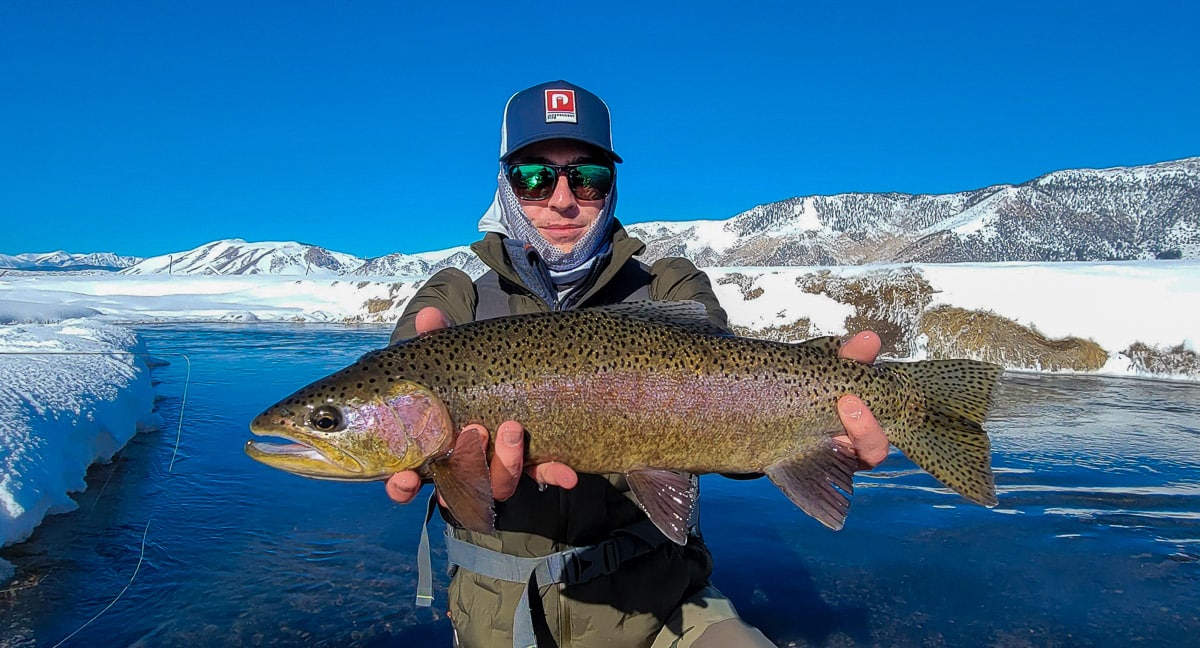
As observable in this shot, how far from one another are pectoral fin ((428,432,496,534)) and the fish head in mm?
75

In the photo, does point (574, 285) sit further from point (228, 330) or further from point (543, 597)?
point (228, 330)

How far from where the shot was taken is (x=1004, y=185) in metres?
159

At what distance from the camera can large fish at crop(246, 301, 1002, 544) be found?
2.54 meters

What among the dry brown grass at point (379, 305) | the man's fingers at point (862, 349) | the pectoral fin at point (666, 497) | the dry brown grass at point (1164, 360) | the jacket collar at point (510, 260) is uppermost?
the dry brown grass at point (379, 305)

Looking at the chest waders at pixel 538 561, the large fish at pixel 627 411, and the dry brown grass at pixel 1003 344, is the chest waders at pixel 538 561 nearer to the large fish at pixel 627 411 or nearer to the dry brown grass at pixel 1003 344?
the large fish at pixel 627 411

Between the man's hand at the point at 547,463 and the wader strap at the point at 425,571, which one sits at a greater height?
the man's hand at the point at 547,463

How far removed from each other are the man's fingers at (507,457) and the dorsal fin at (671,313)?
690 millimetres

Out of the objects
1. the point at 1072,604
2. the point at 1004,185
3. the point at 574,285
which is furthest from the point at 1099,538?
the point at 1004,185

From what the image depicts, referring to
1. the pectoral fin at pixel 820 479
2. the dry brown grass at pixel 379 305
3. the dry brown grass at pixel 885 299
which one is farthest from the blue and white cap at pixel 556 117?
the dry brown grass at pixel 379 305

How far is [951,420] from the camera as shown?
3.11 meters

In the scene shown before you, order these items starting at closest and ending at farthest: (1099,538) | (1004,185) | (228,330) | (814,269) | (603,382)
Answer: (603,382) < (1099,538) < (814,269) < (228,330) < (1004,185)

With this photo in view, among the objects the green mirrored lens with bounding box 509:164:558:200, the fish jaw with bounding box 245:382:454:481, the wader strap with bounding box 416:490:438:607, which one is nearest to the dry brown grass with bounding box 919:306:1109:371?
the green mirrored lens with bounding box 509:164:558:200

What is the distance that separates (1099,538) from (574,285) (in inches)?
234

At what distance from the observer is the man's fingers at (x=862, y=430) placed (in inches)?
111
